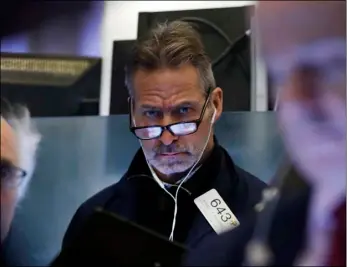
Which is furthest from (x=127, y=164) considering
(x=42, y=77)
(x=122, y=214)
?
(x=42, y=77)

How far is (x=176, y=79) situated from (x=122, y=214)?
23cm

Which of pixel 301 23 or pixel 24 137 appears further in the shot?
pixel 24 137

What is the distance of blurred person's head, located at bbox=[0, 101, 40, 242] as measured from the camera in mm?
946

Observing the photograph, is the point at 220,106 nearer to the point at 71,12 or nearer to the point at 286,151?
the point at 286,151

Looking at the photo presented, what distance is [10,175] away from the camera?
3.12 feet

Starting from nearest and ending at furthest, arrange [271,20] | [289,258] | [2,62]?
[289,258] < [271,20] < [2,62]

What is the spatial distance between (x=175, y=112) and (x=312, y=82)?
0.22 meters

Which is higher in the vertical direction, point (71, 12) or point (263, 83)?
point (71, 12)

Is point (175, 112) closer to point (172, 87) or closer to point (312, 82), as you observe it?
point (172, 87)

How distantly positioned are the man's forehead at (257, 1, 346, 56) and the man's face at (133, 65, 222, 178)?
0.14m

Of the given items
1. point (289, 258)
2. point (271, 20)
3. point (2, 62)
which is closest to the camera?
point (289, 258)

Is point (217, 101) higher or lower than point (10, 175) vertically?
higher

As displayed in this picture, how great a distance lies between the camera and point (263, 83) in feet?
2.89

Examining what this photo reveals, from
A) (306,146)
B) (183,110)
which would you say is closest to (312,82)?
(306,146)
